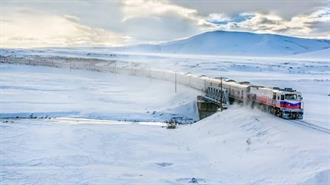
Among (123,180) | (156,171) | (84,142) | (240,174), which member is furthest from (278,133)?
(84,142)

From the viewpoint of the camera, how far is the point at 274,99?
4000 cm

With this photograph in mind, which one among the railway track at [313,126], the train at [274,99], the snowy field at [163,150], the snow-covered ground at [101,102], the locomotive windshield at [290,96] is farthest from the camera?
the snow-covered ground at [101,102]

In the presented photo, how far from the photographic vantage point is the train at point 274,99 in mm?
38594

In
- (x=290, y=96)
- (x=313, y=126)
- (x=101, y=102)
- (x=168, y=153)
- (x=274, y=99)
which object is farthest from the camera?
(x=101, y=102)

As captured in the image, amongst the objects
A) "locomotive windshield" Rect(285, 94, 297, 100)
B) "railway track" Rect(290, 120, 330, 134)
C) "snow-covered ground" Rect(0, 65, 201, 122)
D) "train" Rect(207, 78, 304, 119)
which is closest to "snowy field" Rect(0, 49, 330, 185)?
"snow-covered ground" Rect(0, 65, 201, 122)

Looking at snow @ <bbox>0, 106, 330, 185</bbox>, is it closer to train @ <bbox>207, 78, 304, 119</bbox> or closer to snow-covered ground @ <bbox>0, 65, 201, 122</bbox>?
train @ <bbox>207, 78, 304, 119</bbox>

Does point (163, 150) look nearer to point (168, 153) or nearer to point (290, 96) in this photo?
point (168, 153)

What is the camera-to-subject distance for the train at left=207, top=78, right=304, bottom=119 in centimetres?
3859

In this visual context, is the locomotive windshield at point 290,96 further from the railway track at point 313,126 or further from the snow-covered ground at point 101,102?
the snow-covered ground at point 101,102

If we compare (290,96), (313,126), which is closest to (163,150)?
(313,126)

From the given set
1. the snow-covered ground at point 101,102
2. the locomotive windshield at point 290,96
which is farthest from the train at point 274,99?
the snow-covered ground at point 101,102

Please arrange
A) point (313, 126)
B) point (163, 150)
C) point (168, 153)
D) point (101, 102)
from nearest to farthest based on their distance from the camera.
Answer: point (168, 153)
point (163, 150)
point (313, 126)
point (101, 102)

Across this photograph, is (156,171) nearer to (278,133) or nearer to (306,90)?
(278,133)

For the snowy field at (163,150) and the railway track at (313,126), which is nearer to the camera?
the snowy field at (163,150)
